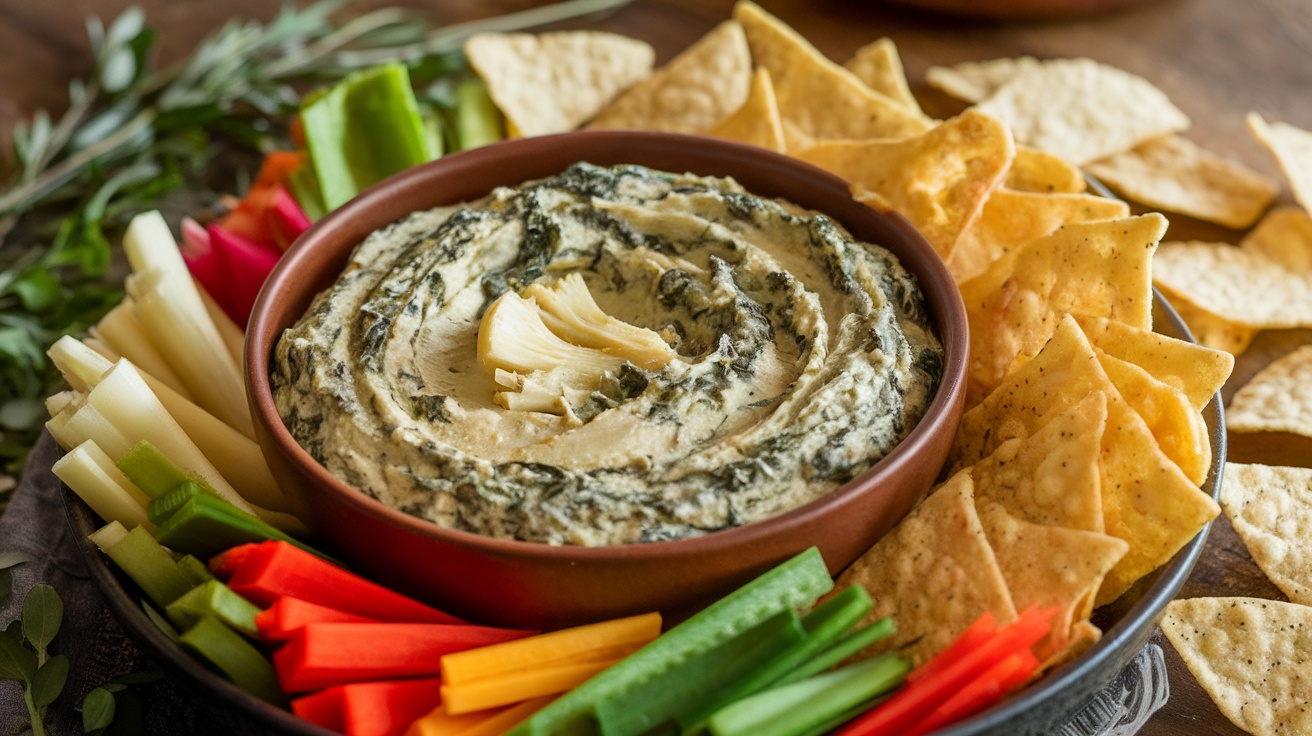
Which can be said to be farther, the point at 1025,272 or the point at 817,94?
the point at 817,94

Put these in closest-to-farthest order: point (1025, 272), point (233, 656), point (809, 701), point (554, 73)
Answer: point (809, 701), point (233, 656), point (1025, 272), point (554, 73)

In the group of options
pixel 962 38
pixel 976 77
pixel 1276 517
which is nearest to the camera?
pixel 1276 517

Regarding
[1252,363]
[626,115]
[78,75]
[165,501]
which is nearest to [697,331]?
[165,501]

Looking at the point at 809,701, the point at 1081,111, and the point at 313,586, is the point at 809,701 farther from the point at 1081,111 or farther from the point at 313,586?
the point at 1081,111

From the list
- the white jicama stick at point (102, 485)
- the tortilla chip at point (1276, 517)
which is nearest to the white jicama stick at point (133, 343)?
the white jicama stick at point (102, 485)

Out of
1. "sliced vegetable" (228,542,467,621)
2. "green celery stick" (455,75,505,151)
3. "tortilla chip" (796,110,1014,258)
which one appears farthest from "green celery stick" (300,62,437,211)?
"sliced vegetable" (228,542,467,621)

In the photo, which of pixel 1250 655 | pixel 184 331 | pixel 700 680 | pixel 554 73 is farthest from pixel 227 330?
pixel 1250 655
